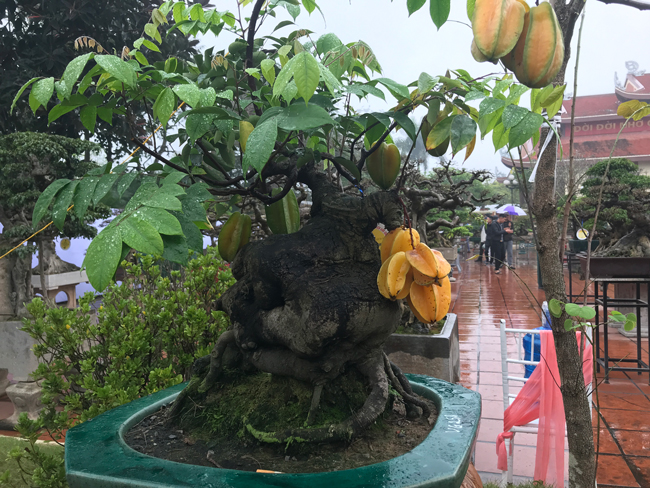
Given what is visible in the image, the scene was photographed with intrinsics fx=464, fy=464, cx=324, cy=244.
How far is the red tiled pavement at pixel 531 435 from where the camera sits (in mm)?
3018

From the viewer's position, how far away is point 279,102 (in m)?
1.16

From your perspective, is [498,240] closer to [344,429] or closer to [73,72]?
[344,429]

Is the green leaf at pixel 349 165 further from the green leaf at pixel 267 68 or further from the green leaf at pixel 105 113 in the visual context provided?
the green leaf at pixel 105 113

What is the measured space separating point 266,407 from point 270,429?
9 centimetres

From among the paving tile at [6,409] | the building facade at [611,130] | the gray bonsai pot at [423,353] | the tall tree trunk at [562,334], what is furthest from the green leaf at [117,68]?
the building facade at [611,130]

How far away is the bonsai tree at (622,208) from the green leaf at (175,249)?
6640 millimetres

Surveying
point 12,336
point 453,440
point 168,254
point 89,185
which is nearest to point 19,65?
point 12,336

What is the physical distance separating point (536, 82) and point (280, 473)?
41.1 inches

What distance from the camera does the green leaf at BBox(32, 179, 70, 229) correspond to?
41.9 inches

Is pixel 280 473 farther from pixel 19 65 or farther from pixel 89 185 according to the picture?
pixel 19 65

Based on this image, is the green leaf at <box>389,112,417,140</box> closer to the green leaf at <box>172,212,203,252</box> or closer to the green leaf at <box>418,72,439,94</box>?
the green leaf at <box>418,72,439,94</box>

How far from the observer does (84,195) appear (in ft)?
3.53

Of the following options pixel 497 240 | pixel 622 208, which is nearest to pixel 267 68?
pixel 622 208

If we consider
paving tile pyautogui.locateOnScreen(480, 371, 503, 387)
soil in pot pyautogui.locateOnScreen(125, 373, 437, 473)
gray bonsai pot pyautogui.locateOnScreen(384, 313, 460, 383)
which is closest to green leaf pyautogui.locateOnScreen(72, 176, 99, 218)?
soil in pot pyautogui.locateOnScreen(125, 373, 437, 473)
